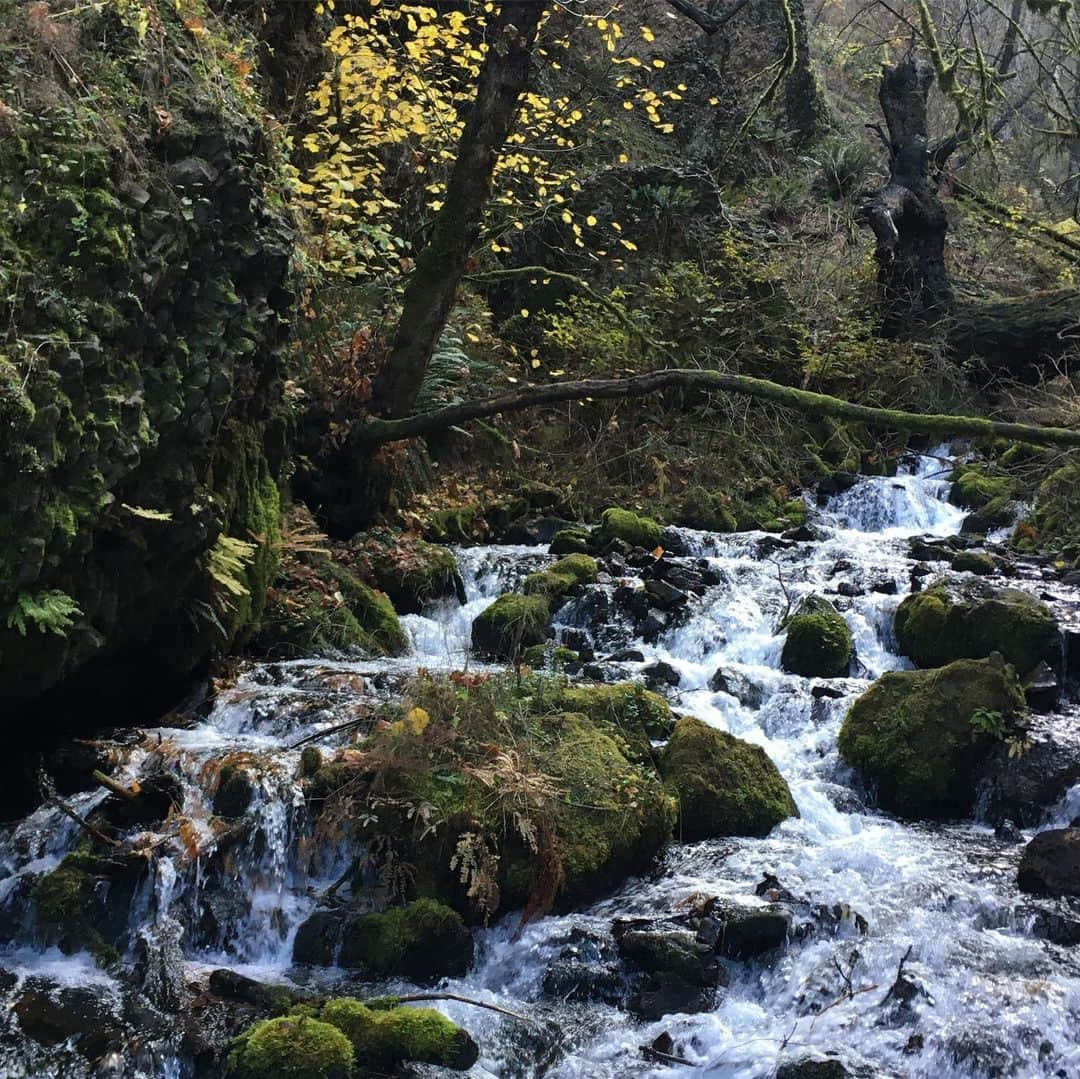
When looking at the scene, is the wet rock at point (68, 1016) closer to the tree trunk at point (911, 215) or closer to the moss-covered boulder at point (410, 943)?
the moss-covered boulder at point (410, 943)

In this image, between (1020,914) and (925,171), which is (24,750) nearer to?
(1020,914)

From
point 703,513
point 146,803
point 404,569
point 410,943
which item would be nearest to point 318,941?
point 410,943

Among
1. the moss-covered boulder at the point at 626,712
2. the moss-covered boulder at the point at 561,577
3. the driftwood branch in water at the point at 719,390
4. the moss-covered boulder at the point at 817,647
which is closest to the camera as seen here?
the moss-covered boulder at the point at 626,712

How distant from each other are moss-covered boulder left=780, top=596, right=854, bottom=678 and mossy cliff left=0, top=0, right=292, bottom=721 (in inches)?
185

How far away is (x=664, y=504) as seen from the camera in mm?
13664

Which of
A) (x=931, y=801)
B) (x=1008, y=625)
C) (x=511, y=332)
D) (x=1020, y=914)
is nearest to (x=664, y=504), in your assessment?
(x=511, y=332)

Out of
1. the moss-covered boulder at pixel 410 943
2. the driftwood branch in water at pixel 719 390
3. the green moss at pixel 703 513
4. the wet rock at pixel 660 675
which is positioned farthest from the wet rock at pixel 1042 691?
the green moss at pixel 703 513

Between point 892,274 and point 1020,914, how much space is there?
12942 mm

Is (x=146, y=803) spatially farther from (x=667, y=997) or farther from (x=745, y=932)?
(x=745, y=932)

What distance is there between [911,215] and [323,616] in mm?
12035

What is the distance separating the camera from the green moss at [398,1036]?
4.39 meters

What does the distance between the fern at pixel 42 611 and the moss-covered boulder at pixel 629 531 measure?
24.8 feet

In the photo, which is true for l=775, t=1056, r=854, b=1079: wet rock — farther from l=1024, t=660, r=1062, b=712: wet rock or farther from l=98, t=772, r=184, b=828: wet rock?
l=1024, t=660, r=1062, b=712: wet rock

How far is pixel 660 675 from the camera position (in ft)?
28.3
